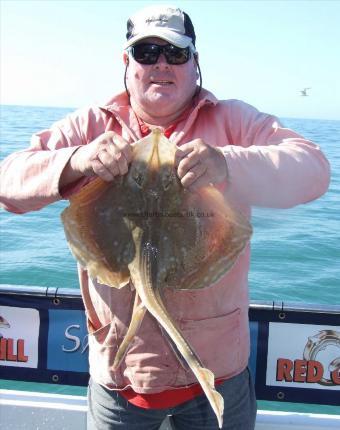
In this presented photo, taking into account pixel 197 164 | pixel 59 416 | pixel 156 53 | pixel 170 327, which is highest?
pixel 156 53

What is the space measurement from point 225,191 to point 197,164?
253mm

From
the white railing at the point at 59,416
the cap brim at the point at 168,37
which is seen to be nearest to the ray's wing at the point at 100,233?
the cap brim at the point at 168,37

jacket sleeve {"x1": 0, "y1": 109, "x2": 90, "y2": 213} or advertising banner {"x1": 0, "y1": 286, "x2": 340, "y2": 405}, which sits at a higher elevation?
jacket sleeve {"x1": 0, "y1": 109, "x2": 90, "y2": 213}

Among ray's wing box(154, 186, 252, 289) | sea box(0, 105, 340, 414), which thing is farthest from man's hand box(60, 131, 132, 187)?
sea box(0, 105, 340, 414)

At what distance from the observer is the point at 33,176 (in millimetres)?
1949

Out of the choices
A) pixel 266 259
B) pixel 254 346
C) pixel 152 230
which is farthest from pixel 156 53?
pixel 266 259

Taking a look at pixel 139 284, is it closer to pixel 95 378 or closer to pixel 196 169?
pixel 196 169

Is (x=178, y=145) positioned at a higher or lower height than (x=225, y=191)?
higher

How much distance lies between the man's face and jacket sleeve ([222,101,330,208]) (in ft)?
1.33

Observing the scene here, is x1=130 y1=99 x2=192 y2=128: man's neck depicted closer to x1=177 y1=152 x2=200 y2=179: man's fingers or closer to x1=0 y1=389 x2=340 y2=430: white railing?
x1=177 y1=152 x2=200 y2=179: man's fingers

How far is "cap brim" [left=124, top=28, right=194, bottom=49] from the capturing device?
80.7 inches

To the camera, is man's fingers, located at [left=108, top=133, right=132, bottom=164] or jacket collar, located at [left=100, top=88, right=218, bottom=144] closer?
man's fingers, located at [left=108, top=133, right=132, bottom=164]

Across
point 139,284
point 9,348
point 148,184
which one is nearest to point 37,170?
point 148,184

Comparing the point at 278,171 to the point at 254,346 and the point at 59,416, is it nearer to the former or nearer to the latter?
the point at 254,346
